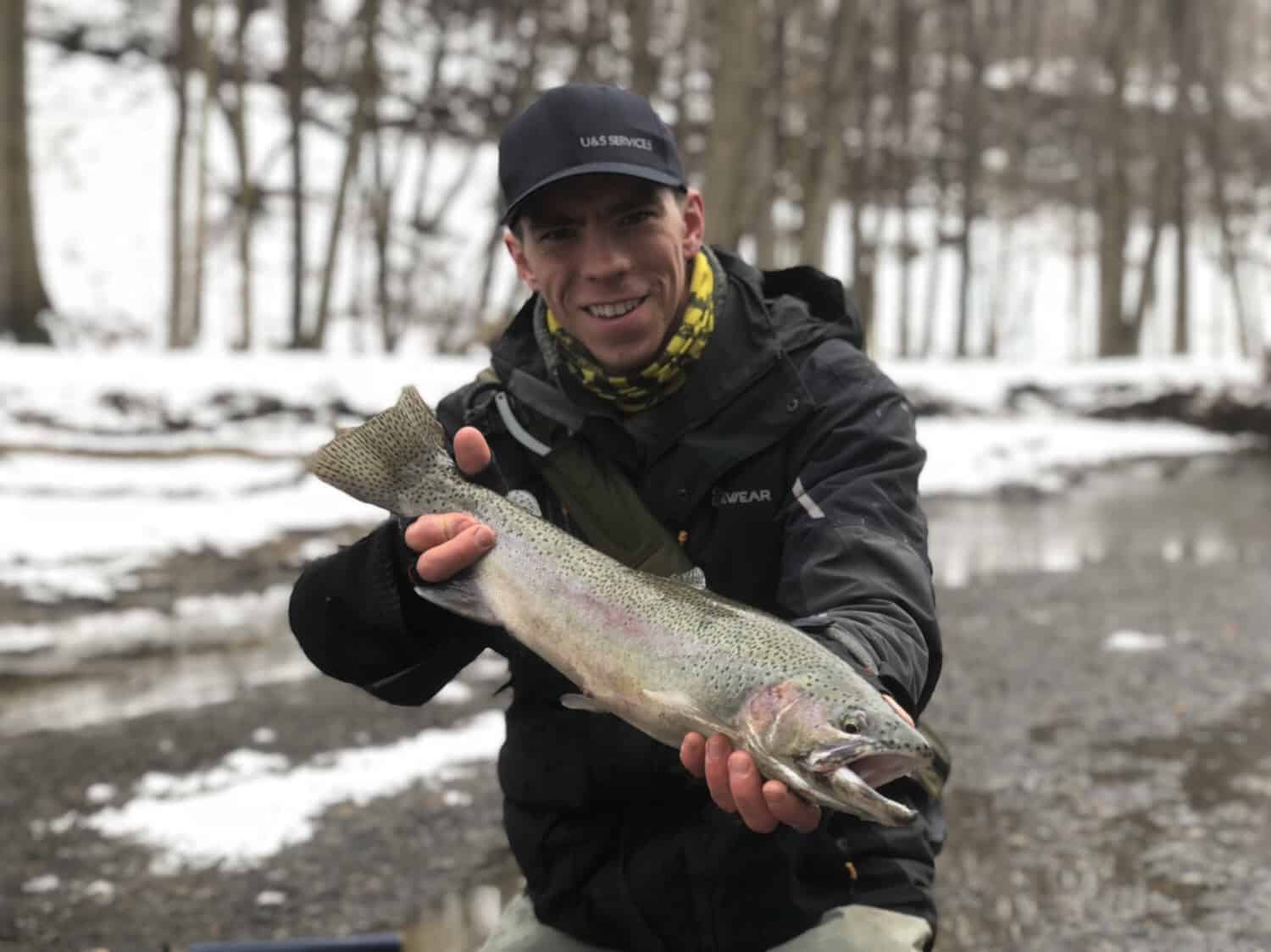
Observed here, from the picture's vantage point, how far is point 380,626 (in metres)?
2.70

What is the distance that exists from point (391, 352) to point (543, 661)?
23.2 metres

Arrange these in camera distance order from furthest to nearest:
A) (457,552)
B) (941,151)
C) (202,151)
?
1. (941,151)
2. (202,151)
3. (457,552)

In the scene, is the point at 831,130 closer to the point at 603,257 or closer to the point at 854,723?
the point at 603,257

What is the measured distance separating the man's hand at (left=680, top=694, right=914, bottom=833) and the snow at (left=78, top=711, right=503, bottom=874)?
348cm

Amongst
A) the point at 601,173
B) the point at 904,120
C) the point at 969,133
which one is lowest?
the point at 601,173

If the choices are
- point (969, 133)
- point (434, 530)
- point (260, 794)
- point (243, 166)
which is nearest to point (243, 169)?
point (243, 166)

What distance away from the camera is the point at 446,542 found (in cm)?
255

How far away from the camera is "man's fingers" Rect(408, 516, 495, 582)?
2514 millimetres

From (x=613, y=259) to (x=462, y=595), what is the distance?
0.75m

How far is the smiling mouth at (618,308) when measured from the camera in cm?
279

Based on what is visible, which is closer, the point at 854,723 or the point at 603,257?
the point at 854,723

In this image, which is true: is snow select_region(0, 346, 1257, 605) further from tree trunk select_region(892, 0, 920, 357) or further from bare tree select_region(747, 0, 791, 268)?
tree trunk select_region(892, 0, 920, 357)

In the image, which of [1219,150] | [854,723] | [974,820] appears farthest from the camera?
[1219,150]

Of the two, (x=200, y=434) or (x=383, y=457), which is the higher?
(x=383, y=457)
